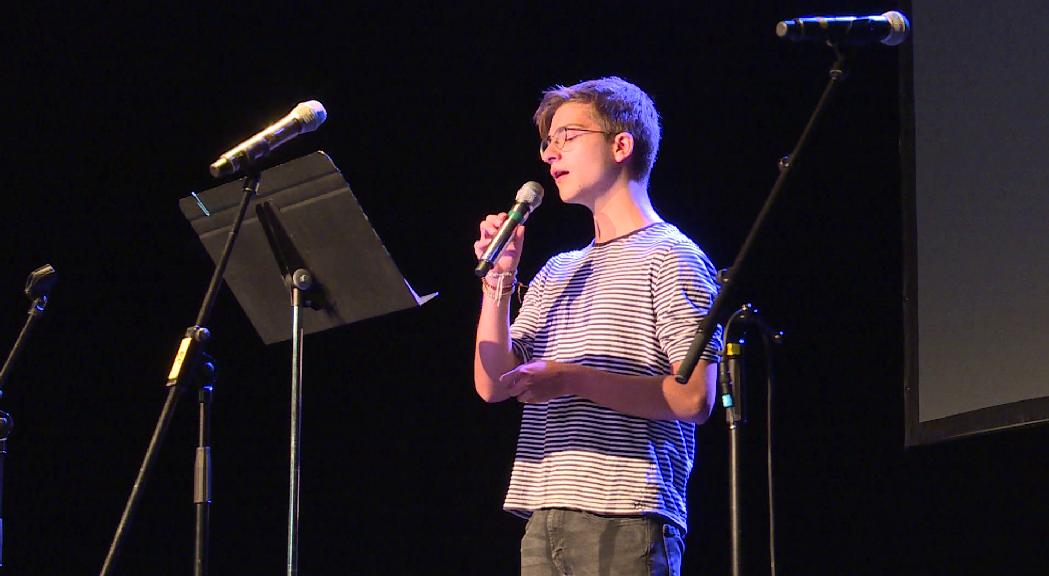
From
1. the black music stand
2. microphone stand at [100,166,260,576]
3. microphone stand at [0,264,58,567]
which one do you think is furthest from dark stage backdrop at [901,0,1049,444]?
microphone stand at [0,264,58,567]

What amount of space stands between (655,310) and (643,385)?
0.63 ft

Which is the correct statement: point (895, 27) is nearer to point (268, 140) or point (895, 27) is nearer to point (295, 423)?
point (268, 140)

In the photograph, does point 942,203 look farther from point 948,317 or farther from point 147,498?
point 147,498

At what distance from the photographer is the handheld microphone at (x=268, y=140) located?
2109 mm

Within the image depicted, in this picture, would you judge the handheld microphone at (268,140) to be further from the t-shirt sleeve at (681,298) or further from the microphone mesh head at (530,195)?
the t-shirt sleeve at (681,298)

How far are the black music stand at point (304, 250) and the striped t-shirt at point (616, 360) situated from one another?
1.10 feet

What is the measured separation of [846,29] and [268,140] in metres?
1.09

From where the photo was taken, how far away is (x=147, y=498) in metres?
3.94

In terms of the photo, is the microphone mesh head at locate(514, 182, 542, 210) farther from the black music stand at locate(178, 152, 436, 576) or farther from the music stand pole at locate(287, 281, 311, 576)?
the music stand pole at locate(287, 281, 311, 576)

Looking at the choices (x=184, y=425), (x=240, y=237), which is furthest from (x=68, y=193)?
(x=240, y=237)

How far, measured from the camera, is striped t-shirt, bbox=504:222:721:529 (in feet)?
7.31

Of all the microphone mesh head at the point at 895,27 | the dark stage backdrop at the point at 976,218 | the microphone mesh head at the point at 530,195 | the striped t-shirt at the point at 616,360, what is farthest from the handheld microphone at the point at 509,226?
the dark stage backdrop at the point at 976,218

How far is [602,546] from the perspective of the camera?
7.13 feet

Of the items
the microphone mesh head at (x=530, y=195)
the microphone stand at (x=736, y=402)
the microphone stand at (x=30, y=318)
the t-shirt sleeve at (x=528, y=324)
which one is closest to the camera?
the microphone stand at (x=736, y=402)
